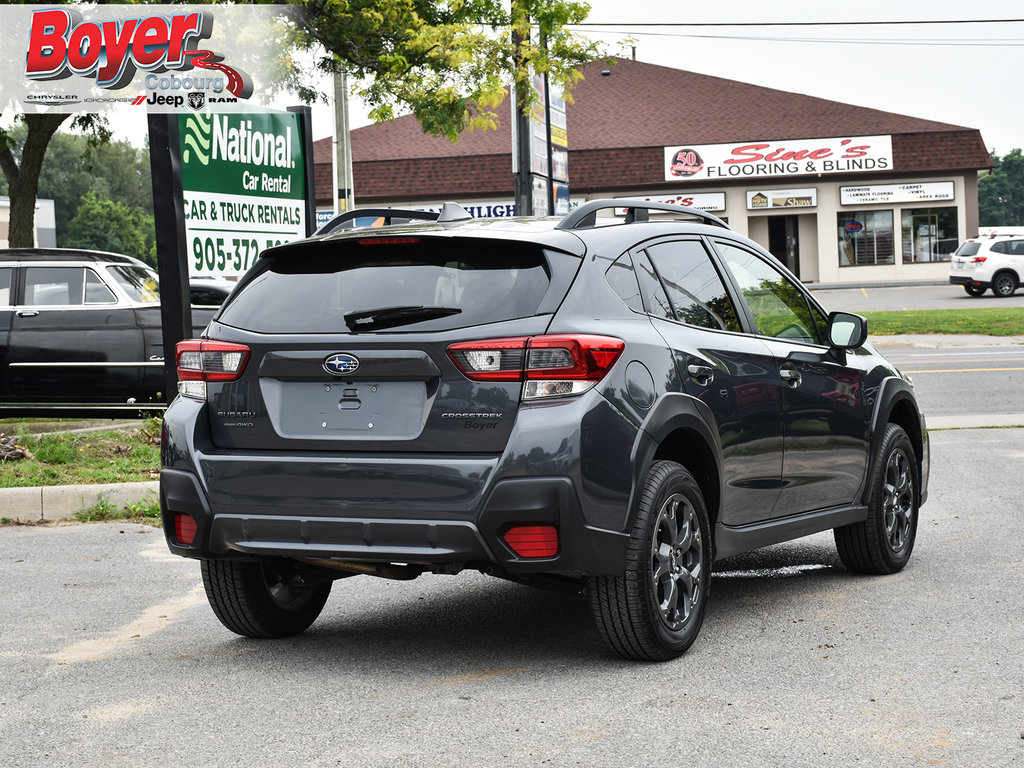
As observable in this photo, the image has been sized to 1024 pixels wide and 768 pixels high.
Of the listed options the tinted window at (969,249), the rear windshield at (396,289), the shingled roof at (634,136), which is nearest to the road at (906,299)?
the tinted window at (969,249)

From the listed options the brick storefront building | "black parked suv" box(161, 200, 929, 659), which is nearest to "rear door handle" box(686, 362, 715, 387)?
"black parked suv" box(161, 200, 929, 659)

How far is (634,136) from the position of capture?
168ft

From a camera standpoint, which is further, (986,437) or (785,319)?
(986,437)

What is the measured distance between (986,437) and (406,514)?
876cm

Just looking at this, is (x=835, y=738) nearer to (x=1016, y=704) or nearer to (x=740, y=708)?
(x=740, y=708)

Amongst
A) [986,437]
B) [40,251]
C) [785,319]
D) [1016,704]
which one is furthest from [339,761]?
[40,251]

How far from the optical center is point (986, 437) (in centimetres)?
1210

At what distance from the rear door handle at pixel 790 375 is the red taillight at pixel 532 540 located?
5.64 ft

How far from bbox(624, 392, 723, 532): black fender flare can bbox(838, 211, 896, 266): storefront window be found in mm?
47251

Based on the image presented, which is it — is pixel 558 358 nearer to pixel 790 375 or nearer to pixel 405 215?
pixel 790 375

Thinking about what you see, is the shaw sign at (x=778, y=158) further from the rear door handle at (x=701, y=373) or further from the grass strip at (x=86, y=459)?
the rear door handle at (x=701, y=373)

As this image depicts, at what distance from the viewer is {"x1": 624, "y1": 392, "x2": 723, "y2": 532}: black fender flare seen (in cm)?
471

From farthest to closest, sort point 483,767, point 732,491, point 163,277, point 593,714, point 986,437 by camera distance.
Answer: point 986,437
point 163,277
point 732,491
point 593,714
point 483,767

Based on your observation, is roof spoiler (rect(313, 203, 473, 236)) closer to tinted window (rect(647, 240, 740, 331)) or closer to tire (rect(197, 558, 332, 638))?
tinted window (rect(647, 240, 740, 331))
